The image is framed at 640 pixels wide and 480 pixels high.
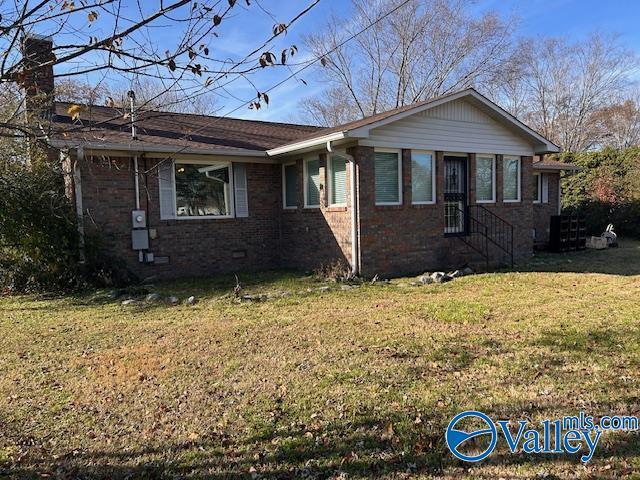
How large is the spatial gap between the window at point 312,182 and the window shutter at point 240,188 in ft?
4.98

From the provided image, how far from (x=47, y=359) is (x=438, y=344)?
13.8 ft

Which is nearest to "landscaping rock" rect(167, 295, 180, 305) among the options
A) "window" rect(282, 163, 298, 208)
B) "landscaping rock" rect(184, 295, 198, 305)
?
"landscaping rock" rect(184, 295, 198, 305)

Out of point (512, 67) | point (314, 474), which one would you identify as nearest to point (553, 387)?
point (314, 474)

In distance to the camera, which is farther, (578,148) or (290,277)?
(578,148)

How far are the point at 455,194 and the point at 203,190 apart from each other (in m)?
5.98

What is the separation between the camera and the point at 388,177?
9594 millimetres

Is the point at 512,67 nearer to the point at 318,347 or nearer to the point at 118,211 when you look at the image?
the point at 118,211

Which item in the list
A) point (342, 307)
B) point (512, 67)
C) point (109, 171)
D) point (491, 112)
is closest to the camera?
point (342, 307)

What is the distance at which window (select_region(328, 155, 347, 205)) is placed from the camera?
31.3ft

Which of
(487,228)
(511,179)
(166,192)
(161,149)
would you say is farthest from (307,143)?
(511,179)

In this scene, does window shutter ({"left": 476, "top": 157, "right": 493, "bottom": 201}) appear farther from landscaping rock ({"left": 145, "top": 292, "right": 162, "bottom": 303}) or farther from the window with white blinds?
landscaping rock ({"left": 145, "top": 292, "right": 162, "bottom": 303})

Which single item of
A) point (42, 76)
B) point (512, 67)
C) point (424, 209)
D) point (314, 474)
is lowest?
point (314, 474)

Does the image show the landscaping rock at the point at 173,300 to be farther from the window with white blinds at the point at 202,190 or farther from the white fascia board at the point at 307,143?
the white fascia board at the point at 307,143

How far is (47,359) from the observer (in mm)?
4785
